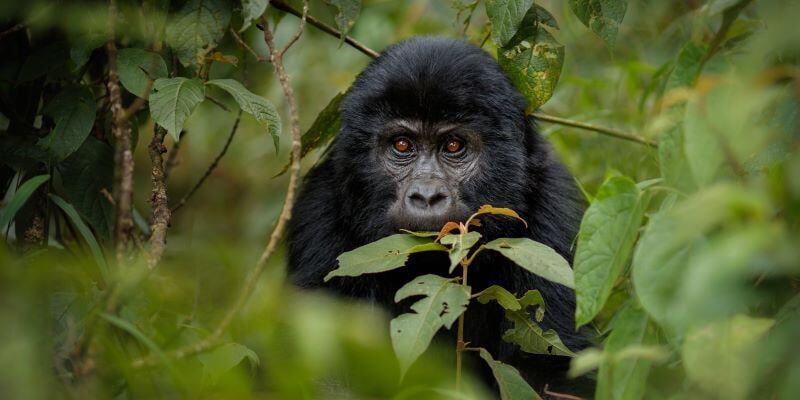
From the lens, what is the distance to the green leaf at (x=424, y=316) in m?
2.47

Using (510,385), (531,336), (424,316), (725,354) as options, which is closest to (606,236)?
(725,354)

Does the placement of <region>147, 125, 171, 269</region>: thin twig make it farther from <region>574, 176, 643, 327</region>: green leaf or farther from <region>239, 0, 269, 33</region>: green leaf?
<region>574, 176, 643, 327</region>: green leaf

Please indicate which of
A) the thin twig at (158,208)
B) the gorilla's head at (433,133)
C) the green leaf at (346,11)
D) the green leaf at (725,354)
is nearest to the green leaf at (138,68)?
the thin twig at (158,208)

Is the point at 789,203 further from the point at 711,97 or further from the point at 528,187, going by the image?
the point at 528,187

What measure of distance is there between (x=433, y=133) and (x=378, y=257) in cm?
152

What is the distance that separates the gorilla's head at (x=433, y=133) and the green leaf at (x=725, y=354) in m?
2.27

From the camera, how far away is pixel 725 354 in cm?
191

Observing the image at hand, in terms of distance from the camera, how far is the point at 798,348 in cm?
198

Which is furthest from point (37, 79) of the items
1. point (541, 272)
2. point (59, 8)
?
point (541, 272)

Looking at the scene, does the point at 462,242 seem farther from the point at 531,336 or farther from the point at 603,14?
the point at 603,14

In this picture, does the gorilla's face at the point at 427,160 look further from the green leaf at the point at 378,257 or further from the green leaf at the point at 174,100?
the green leaf at the point at 174,100

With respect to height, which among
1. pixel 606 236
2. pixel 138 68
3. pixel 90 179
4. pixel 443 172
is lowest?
pixel 90 179

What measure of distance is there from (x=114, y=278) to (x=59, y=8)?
1.64 meters

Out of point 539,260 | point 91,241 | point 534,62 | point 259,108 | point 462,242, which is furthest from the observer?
point 534,62
